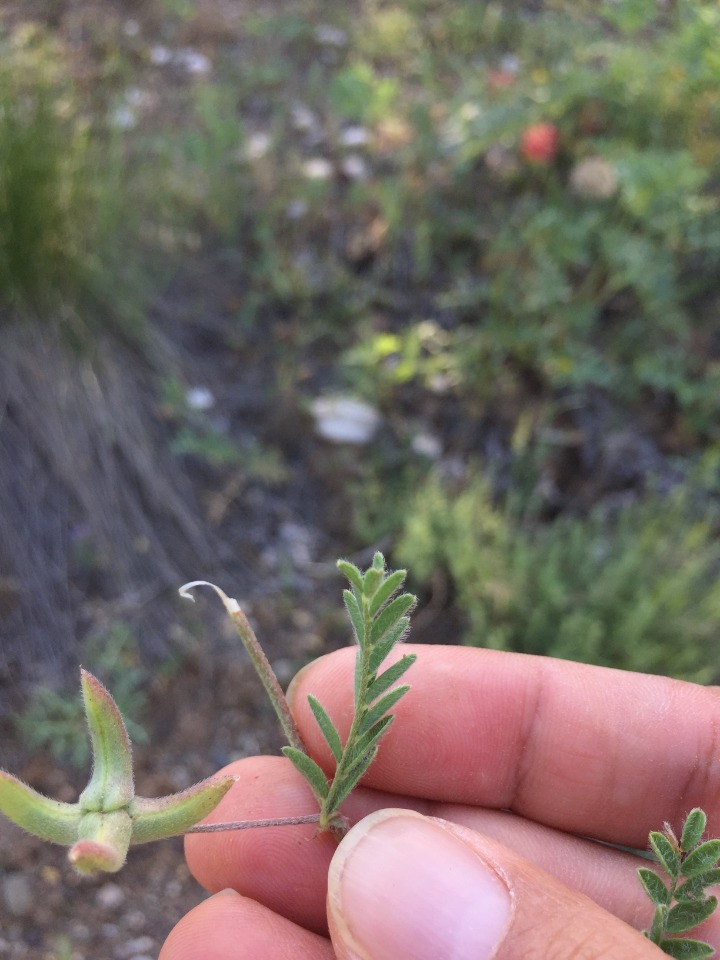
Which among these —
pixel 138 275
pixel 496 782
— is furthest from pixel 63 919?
pixel 138 275

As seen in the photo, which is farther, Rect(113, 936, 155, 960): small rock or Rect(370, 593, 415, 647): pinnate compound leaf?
Rect(113, 936, 155, 960): small rock

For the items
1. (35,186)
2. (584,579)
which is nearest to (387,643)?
(584,579)

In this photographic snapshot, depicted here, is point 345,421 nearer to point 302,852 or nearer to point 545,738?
point 545,738

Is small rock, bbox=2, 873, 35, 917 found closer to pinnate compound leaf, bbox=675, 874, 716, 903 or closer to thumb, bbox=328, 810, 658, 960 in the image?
thumb, bbox=328, 810, 658, 960

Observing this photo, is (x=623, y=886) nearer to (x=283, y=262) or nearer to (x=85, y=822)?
(x=85, y=822)

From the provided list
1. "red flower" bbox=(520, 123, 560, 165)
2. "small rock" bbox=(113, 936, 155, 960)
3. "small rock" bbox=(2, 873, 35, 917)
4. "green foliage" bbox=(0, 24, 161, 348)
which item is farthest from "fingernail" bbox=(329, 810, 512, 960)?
"red flower" bbox=(520, 123, 560, 165)

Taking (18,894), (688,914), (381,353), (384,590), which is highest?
(384,590)
